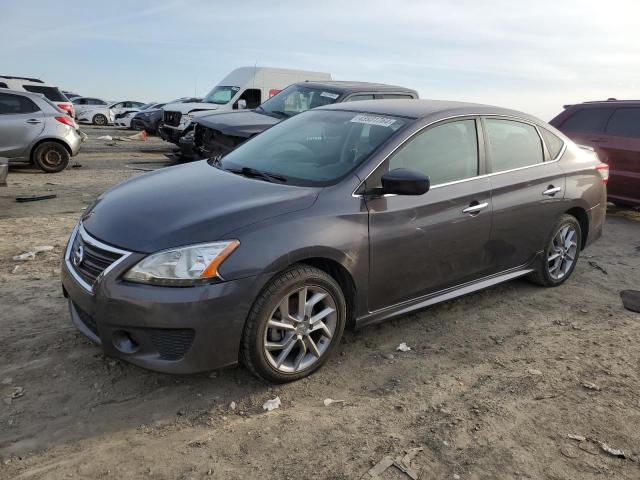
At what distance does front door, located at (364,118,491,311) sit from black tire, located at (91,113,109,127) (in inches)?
1157

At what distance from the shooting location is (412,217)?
352cm

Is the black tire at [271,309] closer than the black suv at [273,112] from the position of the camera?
Yes

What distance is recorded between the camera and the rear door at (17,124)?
381 inches

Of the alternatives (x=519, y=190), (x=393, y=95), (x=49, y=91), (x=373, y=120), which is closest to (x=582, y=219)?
(x=519, y=190)

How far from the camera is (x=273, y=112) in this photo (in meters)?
9.03

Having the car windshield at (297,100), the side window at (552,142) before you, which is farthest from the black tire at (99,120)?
the side window at (552,142)

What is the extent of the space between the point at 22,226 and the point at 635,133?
27.0 ft

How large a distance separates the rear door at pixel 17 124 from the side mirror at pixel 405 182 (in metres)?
8.86

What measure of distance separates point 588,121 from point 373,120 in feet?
19.6

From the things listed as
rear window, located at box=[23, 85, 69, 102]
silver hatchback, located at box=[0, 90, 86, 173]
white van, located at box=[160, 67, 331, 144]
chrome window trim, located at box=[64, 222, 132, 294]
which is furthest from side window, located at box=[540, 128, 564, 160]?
rear window, located at box=[23, 85, 69, 102]

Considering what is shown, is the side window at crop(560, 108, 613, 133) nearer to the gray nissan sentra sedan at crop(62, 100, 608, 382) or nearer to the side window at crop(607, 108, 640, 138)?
the side window at crop(607, 108, 640, 138)

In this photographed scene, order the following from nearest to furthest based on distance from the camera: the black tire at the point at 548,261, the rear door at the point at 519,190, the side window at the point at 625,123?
the rear door at the point at 519,190 → the black tire at the point at 548,261 → the side window at the point at 625,123

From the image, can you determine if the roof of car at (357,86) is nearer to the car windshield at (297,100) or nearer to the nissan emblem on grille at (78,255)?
the car windshield at (297,100)

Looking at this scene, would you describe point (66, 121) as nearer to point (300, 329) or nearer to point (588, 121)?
point (300, 329)
